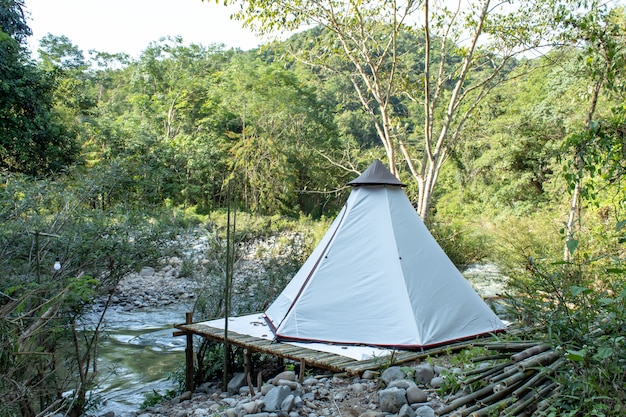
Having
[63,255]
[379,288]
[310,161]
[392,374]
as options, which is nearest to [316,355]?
[392,374]

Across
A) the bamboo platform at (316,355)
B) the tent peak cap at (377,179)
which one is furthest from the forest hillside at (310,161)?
the tent peak cap at (377,179)

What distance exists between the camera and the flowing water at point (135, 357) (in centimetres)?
573

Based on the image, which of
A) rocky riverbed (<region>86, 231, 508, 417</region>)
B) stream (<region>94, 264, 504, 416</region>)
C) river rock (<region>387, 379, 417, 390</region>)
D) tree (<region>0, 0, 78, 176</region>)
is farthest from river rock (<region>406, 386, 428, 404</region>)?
tree (<region>0, 0, 78, 176</region>)

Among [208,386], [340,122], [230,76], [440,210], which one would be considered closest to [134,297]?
A: [208,386]

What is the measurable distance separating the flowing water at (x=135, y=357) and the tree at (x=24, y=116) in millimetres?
3105

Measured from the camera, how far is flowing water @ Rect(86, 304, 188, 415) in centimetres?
573

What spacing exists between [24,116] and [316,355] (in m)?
8.38

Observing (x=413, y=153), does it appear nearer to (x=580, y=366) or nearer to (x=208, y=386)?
(x=208, y=386)

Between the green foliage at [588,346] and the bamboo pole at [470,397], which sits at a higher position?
the green foliage at [588,346]

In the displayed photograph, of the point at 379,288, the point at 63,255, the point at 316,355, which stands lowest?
the point at 316,355

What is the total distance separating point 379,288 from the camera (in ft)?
16.0

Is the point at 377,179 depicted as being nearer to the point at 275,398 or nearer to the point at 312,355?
the point at 312,355

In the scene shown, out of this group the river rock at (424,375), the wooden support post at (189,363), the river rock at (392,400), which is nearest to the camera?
the river rock at (392,400)

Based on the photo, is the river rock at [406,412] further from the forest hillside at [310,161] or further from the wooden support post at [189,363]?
the wooden support post at [189,363]
